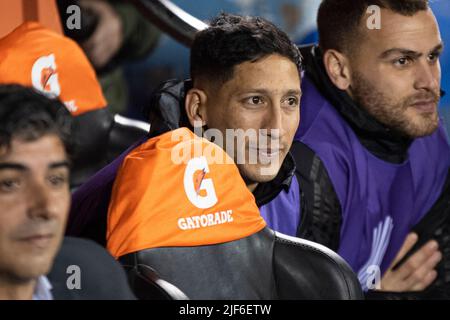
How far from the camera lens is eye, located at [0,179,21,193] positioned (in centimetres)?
119

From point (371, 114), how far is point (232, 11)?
1.47ft

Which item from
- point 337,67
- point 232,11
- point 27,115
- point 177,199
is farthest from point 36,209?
point 232,11

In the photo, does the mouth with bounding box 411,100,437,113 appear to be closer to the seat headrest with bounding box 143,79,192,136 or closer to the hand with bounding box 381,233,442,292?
the hand with bounding box 381,233,442,292

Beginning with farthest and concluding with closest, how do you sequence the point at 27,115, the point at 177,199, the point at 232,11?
1. the point at 232,11
2. the point at 177,199
3. the point at 27,115

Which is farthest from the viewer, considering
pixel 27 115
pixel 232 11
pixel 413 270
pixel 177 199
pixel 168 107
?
A: pixel 232 11

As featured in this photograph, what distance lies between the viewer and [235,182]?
1.42m

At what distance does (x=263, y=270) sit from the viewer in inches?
54.8

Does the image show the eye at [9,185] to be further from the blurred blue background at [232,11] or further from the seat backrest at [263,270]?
the blurred blue background at [232,11]

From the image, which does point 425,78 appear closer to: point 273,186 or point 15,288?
point 273,186

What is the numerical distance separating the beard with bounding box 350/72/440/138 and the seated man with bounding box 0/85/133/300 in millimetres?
828

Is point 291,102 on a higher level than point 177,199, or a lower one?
higher

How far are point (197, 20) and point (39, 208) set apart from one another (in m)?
1.13

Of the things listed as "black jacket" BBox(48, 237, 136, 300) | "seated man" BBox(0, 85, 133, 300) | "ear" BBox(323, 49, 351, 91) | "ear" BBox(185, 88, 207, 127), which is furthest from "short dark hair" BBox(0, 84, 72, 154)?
"ear" BBox(323, 49, 351, 91)

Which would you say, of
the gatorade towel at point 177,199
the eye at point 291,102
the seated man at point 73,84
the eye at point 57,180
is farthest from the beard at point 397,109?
the eye at point 57,180
